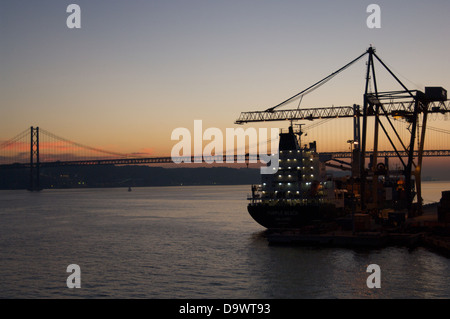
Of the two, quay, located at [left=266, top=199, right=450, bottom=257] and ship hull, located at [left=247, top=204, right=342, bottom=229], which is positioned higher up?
ship hull, located at [left=247, top=204, right=342, bottom=229]

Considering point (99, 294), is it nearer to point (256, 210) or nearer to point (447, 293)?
point (447, 293)

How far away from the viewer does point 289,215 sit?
57031 mm

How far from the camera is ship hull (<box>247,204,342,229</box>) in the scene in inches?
2238

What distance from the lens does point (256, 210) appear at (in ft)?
194

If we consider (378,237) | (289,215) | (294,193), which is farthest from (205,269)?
(294,193)

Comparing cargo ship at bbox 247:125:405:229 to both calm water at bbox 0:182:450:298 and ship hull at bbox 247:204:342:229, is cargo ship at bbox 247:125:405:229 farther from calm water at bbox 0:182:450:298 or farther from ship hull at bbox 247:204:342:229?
calm water at bbox 0:182:450:298

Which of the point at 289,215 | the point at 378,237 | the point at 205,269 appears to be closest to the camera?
the point at 205,269

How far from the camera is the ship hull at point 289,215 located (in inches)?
2238

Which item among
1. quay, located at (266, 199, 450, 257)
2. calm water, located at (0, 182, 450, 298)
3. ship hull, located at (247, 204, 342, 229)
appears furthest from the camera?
ship hull, located at (247, 204, 342, 229)

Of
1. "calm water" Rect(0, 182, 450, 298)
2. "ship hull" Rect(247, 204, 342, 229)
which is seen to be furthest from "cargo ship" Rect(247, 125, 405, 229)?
"calm water" Rect(0, 182, 450, 298)

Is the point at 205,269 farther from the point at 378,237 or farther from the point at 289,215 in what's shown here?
the point at 289,215

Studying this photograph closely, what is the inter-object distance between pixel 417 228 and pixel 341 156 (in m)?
111

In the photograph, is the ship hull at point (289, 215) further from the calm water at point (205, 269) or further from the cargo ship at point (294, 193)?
the calm water at point (205, 269)
